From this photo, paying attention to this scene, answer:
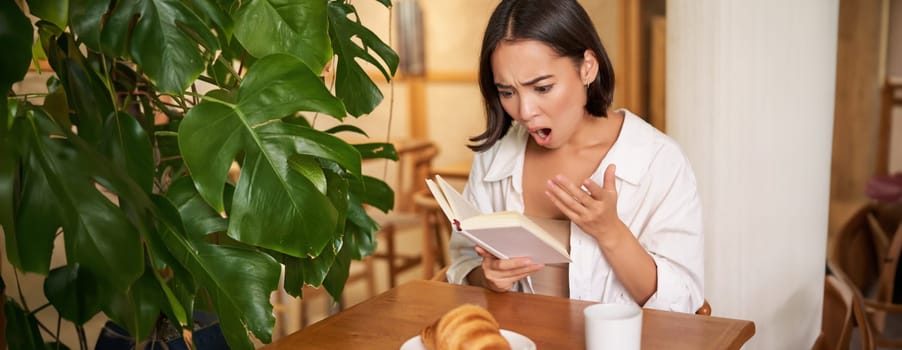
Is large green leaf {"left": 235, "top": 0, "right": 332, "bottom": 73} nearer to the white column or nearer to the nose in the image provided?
the nose

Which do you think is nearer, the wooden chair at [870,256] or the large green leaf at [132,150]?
the large green leaf at [132,150]

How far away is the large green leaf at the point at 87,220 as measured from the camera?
1256 millimetres

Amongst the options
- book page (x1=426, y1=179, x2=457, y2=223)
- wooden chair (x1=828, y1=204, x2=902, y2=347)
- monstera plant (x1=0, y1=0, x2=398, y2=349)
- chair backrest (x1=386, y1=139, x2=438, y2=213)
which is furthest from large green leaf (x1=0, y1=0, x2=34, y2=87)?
chair backrest (x1=386, y1=139, x2=438, y2=213)

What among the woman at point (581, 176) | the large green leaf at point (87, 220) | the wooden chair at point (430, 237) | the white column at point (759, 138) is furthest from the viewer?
the wooden chair at point (430, 237)

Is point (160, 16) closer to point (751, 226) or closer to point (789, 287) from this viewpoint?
point (751, 226)

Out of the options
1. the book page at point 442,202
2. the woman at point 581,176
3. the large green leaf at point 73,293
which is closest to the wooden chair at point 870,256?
the woman at point 581,176

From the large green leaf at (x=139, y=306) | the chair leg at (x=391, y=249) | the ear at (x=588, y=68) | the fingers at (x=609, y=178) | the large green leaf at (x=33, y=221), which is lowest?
the chair leg at (x=391, y=249)

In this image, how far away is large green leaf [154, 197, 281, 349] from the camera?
145cm

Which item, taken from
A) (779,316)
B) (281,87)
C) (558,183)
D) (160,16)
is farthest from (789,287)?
(160,16)

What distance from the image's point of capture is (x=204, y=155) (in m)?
1.34

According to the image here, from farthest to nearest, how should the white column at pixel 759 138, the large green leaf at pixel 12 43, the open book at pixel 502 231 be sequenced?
the white column at pixel 759 138
the open book at pixel 502 231
the large green leaf at pixel 12 43

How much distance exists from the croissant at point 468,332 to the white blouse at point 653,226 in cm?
58

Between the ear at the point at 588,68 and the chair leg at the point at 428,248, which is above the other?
the ear at the point at 588,68

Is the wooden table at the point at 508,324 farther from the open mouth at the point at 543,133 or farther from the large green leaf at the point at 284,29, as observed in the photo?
the large green leaf at the point at 284,29
